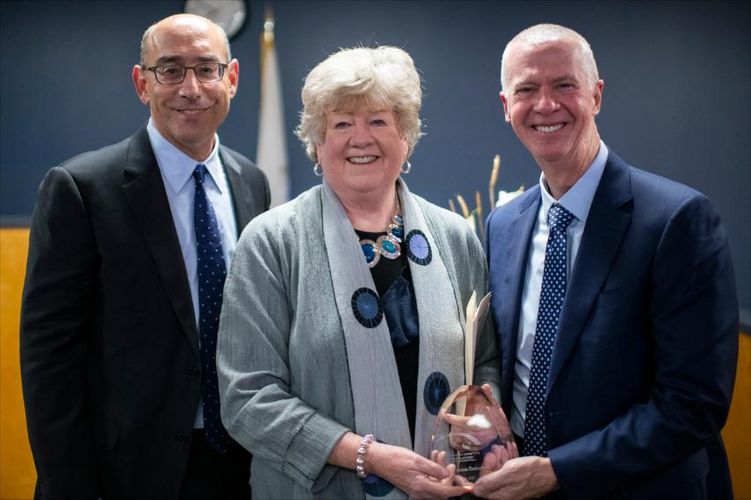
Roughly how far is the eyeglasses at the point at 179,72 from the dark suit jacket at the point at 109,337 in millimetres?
309

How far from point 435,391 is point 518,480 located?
10.5 inches

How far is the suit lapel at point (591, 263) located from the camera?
68.1 inches

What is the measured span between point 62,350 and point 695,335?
1482 mm

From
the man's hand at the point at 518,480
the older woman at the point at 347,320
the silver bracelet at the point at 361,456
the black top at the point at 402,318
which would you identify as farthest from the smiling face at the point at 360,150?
the man's hand at the point at 518,480

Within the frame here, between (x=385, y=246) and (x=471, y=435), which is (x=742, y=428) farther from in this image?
(x=385, y=246)

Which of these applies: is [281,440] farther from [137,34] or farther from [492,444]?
[137,34]

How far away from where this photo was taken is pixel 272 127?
420cm

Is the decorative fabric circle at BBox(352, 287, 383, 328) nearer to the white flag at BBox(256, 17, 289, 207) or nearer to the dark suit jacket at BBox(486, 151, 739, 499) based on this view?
the dark suit jacket at BBox(486, 151, 739, 499)

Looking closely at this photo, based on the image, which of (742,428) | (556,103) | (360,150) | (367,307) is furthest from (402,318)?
(742,428)

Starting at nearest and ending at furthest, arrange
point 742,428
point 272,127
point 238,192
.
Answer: point 238,192 → point 742,428 → point 272,127

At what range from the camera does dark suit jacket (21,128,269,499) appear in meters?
1.93

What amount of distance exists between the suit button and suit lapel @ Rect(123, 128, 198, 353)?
0.72ft

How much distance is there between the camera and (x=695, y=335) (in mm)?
1657

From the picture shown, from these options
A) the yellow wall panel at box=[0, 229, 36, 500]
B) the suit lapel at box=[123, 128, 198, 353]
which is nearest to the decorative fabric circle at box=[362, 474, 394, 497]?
the suit lapel at box=[123, 128, 198, 353]
